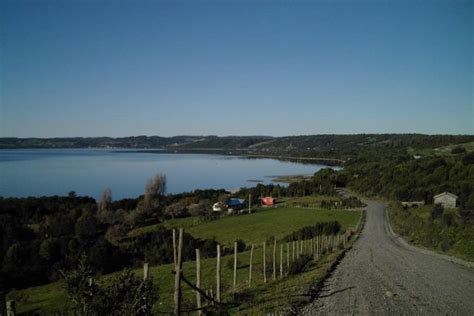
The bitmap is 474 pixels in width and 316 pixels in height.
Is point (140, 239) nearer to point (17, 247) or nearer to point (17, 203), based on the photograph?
point (17, 247)

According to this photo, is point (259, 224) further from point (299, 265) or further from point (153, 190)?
point (153, 190)

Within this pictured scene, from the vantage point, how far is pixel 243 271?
786 inches

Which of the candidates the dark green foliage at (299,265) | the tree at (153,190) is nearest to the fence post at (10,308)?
the dark green foliage at (299,265)

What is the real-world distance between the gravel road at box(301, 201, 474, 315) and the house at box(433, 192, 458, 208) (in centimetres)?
3754

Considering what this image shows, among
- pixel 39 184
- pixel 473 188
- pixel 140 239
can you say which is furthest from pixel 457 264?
pixel 39 184

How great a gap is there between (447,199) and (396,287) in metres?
48.8

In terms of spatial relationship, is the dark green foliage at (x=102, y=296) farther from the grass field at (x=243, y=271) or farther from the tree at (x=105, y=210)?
the tree at (x=105, y=210)

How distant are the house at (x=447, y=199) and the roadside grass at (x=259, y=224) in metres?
14.5

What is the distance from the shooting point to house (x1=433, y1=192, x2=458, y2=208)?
177 feet

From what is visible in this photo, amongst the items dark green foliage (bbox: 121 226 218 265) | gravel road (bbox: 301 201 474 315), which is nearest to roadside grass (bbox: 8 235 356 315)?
gravel road (bbox: 301 201 474 315)

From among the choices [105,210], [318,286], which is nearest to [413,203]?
[105,210]

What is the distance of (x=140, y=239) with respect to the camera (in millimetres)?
42906

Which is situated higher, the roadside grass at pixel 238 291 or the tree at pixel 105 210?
the roadside grass at pixel 238 291

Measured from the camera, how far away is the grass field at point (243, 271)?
1169 centimetres
